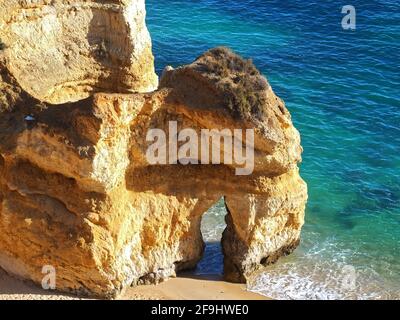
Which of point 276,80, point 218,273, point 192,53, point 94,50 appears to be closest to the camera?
point 218,273

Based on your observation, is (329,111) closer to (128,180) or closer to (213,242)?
(213,242)

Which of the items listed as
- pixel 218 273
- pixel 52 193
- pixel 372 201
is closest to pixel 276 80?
pixel 372 201

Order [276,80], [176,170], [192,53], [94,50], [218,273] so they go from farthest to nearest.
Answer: [192,53]
[276,80]
[94,50]
[218,273]
[176,170]

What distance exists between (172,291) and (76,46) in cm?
989

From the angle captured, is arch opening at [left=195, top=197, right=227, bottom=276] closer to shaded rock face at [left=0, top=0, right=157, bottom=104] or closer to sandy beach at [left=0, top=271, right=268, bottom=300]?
sandy beach at [left=0, top=271, right=268, bottom=300]

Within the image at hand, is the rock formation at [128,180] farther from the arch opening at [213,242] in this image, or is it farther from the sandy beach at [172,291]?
the arch opening at [213,242]

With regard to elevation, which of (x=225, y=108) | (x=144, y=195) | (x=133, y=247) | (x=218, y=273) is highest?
(x=225, y=108)

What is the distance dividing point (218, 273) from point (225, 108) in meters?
6.22

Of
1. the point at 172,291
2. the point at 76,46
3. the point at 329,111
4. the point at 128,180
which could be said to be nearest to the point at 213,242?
the point at 172,291

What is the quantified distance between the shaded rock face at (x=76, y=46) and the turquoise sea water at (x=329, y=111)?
6.48 meters

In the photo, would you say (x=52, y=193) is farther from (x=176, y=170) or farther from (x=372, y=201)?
(x=372, y=201)

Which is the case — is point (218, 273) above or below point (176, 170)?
below

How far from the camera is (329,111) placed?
3716 centimetres

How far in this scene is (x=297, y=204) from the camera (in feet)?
79.6
